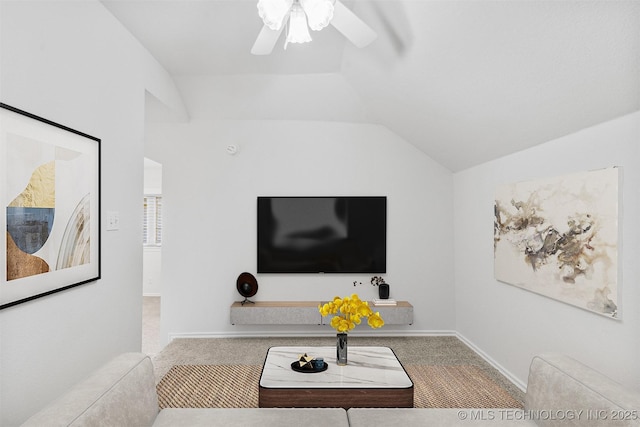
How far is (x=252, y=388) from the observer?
3.24 m

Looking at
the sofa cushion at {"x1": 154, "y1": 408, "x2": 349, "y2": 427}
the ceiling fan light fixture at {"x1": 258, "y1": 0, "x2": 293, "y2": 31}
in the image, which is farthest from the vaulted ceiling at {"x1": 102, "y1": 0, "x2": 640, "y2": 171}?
the sofa cushion at {"x1": 154, "y1": 408, "x2": 349, "y2": 427}

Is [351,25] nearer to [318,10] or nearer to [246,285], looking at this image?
[318,10]

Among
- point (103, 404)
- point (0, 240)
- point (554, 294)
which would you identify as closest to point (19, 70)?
point (0, 240)

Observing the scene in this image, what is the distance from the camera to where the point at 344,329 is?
8.26 ft

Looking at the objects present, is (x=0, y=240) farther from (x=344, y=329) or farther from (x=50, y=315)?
(x=344, y=329)

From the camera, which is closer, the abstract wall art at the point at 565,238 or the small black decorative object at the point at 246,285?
the abstract wall art at the point at 565,238

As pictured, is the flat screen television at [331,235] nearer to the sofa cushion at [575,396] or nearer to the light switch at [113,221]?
the light switch at [113,221]

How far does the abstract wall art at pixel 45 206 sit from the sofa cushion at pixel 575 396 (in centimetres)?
238

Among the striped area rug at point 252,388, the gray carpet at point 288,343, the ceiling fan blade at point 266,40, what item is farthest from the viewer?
the gray carpet at point 288,343

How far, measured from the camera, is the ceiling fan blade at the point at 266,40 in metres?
2.32

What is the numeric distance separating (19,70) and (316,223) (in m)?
3.30

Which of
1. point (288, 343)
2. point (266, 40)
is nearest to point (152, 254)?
point (288, 343)

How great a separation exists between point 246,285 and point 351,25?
3.15 metres

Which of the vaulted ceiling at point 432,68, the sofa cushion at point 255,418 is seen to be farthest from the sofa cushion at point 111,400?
the vaulted ceiling at point 432,68
